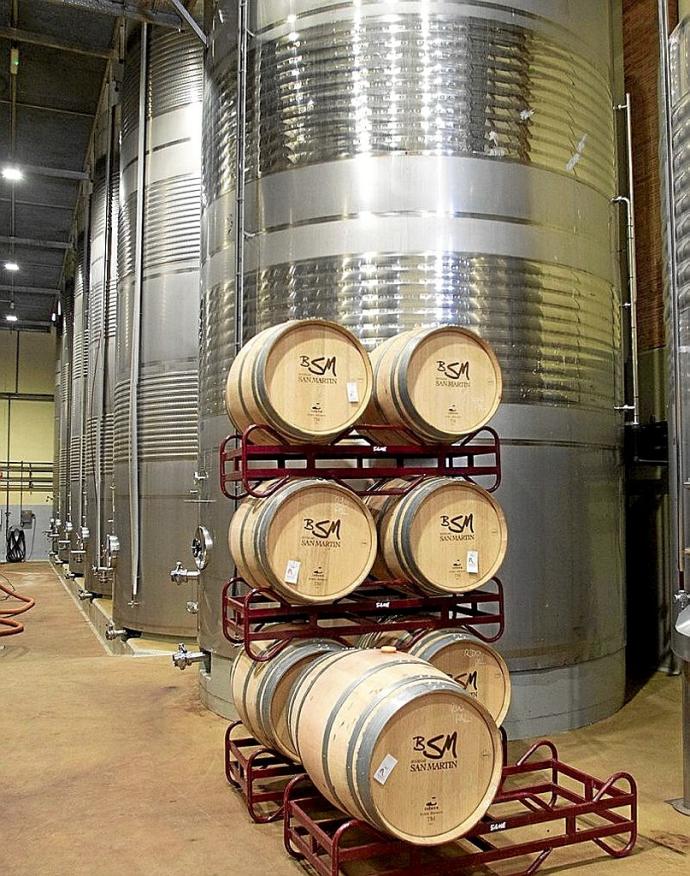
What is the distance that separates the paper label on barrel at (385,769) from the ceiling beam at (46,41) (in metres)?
8.93

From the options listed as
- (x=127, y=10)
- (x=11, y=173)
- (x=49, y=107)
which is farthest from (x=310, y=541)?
(x=11, y=173)

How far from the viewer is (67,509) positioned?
1622 cm

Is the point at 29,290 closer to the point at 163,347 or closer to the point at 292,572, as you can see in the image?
the point at 163,347

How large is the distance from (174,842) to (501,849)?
1419 millimetres

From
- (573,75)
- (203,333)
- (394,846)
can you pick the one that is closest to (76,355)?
(203,333)

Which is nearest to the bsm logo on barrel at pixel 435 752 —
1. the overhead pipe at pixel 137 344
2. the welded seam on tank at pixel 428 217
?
the welded seam on tank at pixel 428 217

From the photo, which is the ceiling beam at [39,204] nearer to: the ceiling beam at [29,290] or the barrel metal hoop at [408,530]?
the ceiling beam at [29,290]

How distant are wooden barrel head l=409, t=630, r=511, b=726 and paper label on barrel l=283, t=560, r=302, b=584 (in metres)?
0.68

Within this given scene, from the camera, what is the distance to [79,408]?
14.2 metres

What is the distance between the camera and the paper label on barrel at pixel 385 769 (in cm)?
309

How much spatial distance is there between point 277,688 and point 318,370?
4.88 feet

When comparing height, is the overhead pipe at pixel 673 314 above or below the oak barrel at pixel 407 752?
above

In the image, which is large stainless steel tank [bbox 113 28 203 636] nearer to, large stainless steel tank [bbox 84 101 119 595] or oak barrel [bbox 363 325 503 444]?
large stainless steel tank [bbox 84 101 119 595]

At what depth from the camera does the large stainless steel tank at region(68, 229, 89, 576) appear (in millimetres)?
13209
